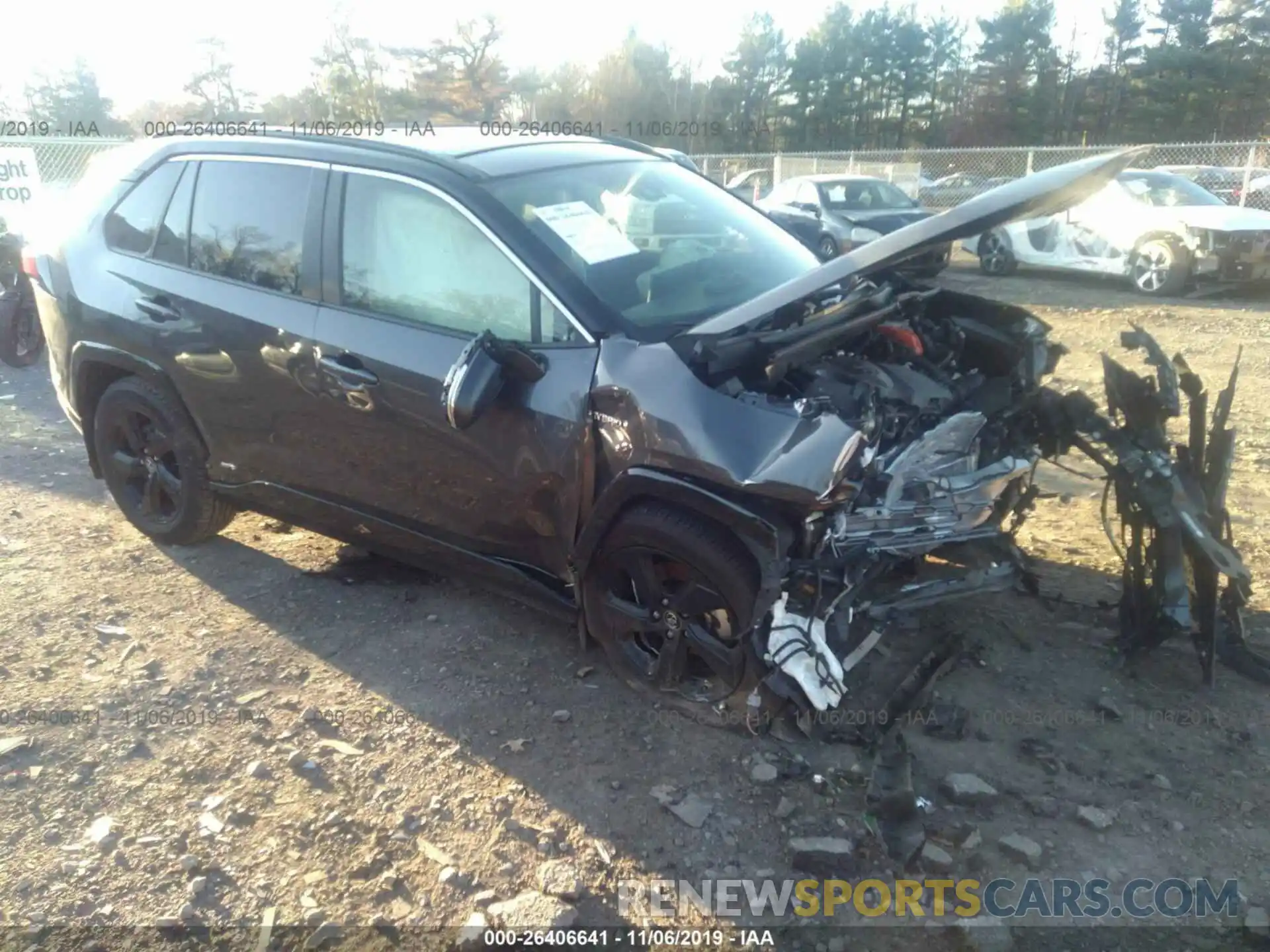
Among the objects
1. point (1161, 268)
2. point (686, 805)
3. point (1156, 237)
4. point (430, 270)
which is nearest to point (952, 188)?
point (1156, 237)

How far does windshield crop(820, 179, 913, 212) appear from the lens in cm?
1497

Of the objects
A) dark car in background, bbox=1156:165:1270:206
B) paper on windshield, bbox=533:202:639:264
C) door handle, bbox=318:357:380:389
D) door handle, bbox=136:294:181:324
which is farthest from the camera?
dark car in background, bbox=1156:165:1270:206

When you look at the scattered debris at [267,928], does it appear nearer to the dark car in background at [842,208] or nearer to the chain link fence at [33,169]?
the chain link fence at [33,169]

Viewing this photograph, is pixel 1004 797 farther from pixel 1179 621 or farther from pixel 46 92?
pixel 46 92

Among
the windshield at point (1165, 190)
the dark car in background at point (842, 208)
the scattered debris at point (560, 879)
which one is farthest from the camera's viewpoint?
the dark car in background at point (842, 208)

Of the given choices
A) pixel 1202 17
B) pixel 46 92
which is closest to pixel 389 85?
pixel 46 92

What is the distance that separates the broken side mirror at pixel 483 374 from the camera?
10.1ft

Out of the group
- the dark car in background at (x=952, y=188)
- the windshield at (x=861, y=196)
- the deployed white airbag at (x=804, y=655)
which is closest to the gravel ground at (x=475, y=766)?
the deployed white airbag at (x=804, y=655)

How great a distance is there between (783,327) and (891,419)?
18.7 inches

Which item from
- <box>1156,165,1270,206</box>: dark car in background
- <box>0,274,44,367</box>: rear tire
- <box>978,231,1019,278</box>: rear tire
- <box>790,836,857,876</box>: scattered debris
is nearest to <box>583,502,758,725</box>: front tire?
<box>790,836,857,876</box>: scattered debris

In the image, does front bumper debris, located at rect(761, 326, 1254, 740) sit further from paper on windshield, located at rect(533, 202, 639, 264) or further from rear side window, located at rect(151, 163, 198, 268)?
rear side window, located at rect(151, 163, 198, 268)

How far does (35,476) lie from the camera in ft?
19.7

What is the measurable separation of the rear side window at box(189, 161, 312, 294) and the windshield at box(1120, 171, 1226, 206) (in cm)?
1161

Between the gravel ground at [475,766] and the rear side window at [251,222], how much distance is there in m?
1.46
